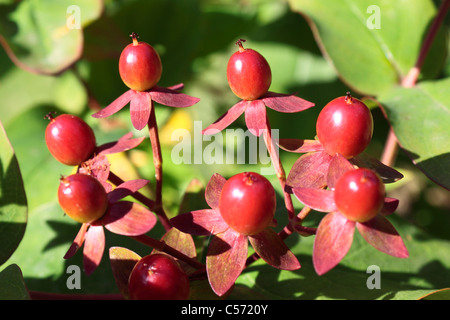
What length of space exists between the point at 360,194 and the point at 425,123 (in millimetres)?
557

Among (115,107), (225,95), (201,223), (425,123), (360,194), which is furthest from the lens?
(225,95)

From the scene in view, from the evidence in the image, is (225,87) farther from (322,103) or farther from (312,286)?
(312,286)

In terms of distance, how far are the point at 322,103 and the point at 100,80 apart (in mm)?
798

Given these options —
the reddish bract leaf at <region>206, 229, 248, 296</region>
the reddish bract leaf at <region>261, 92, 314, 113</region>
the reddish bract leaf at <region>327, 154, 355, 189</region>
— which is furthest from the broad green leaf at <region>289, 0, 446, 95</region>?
the reddish bract leaf at <region>206, 229, 248, 296</region>

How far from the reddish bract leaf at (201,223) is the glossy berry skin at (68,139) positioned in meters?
0.22

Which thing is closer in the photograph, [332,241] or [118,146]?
[332,241]

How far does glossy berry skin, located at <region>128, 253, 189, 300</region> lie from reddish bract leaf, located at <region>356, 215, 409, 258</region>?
0.28 m

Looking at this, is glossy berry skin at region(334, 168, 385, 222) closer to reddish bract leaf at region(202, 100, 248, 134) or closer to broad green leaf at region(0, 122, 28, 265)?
reddish bract leaf at region(202, 100, 248, 134)

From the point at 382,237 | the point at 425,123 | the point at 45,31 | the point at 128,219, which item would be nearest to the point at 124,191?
the point at 128,219

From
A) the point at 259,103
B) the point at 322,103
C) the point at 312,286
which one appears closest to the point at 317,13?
the point at 322,103

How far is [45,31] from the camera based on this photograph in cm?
147

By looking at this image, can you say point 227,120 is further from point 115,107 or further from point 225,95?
point 225,95

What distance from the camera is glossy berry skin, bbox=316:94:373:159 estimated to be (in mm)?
784

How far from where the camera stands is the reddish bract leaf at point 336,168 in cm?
75
